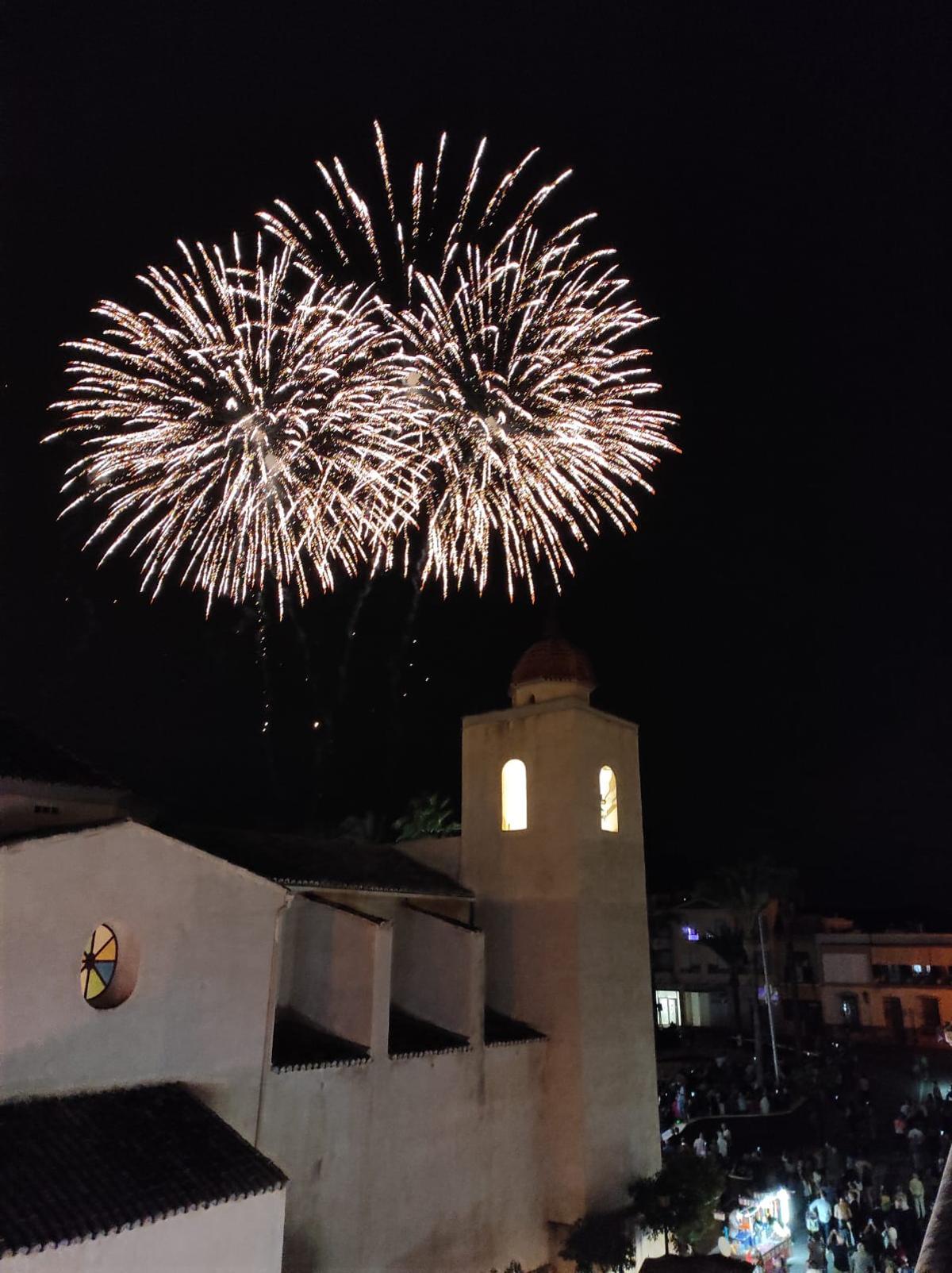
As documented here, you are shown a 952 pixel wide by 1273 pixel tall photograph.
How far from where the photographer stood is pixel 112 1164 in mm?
8797

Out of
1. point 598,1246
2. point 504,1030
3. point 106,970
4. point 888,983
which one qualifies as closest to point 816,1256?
point 598,1246

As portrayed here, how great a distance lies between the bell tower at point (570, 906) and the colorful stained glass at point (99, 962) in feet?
27.8

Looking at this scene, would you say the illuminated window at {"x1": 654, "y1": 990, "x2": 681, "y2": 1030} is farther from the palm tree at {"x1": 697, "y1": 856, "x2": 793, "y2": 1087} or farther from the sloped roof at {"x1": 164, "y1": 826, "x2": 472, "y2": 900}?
the sloped roof at {"x1": 164, "y1": 826, "x2": 472, "y2": 900}

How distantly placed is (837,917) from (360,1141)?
45444mm

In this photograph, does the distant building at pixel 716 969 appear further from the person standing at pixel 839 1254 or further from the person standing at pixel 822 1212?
the person standing at pixel 839 1254

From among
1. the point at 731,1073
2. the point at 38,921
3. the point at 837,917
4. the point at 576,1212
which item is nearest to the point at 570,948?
the point at 576,1212

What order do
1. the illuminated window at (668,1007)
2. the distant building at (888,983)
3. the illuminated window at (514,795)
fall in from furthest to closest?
the illuminated window at (668,1007), the distant building at (888,983), the illuminated window at (514,795)

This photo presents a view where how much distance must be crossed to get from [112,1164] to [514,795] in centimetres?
1049

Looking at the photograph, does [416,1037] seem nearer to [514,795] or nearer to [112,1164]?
[514,795]

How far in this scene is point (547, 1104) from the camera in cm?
1568

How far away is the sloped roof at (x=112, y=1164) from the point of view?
26.5 feet

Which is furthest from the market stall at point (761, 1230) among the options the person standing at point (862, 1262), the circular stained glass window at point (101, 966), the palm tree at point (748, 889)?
the palm tree at point (748, 889)

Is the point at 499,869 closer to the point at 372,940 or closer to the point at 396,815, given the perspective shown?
the point at 372,940

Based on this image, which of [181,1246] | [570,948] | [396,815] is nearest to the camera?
[181,1246]
